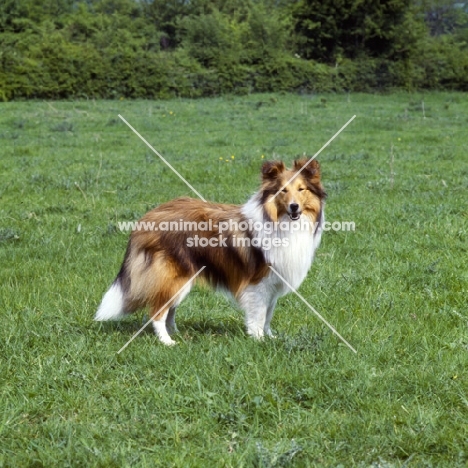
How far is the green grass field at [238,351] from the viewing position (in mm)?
3377

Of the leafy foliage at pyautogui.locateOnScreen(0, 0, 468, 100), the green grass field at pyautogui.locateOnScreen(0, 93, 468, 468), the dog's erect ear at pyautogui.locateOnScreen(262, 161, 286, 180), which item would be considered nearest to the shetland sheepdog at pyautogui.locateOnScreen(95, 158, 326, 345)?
the dog's erect ear at pyautogui.locateOnScreen(262, 161, 286, 180)

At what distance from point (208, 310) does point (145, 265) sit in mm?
1007

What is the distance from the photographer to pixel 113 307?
4.94 metres

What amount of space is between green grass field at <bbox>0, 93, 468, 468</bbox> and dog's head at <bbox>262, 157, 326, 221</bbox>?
3.00 ft

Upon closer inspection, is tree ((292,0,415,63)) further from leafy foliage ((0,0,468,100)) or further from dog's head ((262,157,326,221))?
dog's head ((262,157,326,221))

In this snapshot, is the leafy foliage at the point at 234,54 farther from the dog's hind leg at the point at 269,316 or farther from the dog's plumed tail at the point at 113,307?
the dog's hind leg at the point at 269,316

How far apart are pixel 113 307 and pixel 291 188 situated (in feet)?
5.36

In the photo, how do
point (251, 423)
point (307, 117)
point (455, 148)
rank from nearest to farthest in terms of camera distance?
point (251, 423), point (455, 148), point (307, 117)

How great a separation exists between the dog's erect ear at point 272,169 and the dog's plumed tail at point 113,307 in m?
1.42

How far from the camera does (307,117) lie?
2189cm

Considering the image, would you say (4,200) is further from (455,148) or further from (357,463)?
(455,148)

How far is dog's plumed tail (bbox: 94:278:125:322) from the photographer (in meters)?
4.94

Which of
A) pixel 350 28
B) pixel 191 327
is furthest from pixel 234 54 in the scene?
pixel 191 327

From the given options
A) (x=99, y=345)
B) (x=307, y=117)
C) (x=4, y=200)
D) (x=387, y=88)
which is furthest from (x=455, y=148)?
(x=387, y=88)
